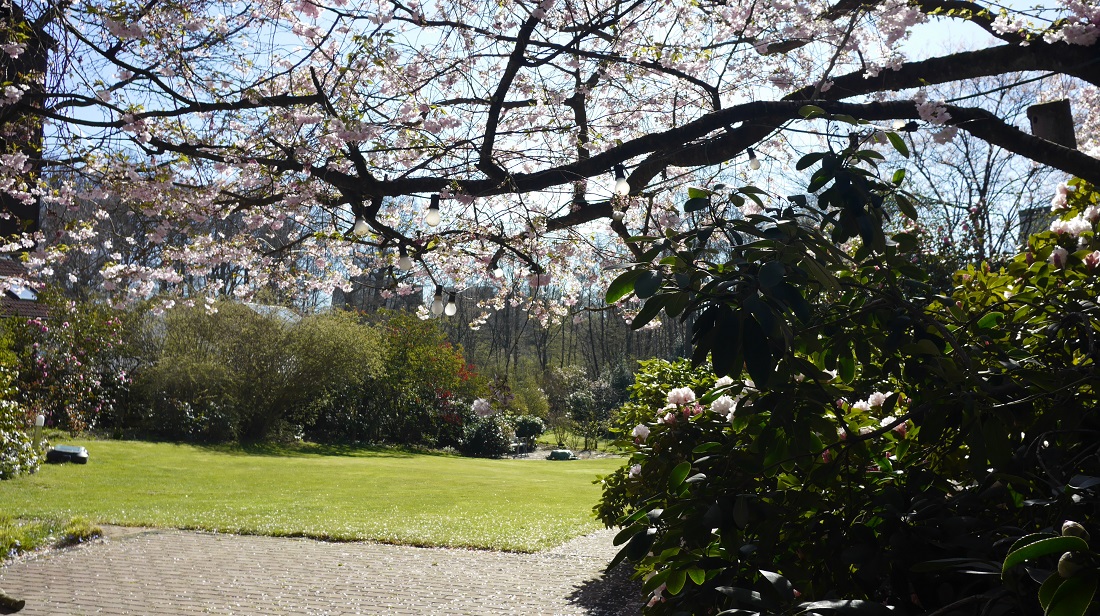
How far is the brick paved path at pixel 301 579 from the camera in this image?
15.6 ft

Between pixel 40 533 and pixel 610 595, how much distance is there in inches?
190

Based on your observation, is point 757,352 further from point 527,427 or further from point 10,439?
point 527,427

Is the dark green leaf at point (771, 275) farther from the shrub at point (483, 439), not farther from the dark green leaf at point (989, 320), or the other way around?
the shrub at point (483, 439)

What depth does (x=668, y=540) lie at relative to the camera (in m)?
1.48

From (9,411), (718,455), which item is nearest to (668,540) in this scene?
(718,455)

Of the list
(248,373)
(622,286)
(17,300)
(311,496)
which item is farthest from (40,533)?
(17,300)

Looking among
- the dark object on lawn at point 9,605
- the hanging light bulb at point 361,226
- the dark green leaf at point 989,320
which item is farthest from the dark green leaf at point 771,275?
the dark object on lawn at point 9,605

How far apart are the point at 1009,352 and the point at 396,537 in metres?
6.06

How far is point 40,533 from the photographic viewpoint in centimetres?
620

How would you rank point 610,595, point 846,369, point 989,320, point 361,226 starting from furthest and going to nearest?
point 610,595
point 361,226
point 989,320
point 846,369

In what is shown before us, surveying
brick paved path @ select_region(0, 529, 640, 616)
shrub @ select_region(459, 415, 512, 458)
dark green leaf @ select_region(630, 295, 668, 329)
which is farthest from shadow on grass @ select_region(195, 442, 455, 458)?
dark green leaf @ select_region(630, 295, 668, 329)

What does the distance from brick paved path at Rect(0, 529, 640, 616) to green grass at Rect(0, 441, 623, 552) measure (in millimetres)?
548

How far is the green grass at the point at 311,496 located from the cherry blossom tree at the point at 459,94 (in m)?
3.39

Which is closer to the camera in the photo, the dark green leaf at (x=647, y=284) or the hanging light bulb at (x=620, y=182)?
the dark green leaf at (x=647, y=284)
